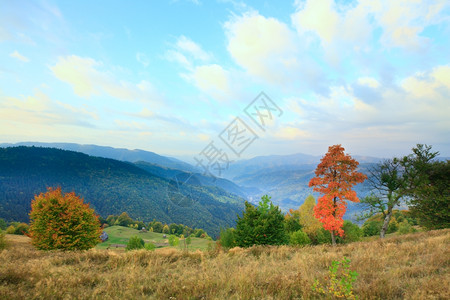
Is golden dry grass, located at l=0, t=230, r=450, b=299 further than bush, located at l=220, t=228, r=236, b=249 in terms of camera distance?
No

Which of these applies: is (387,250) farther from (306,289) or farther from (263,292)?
(263,292)

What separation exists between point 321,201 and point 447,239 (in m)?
12.0

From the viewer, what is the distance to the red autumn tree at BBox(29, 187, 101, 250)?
16.9 meters

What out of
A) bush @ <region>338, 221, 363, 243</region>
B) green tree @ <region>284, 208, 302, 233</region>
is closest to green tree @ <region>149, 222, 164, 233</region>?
green tree @ <region>284, 208, 302, 233</region>

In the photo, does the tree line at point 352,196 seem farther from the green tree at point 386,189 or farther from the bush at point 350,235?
the bush at point 350,235

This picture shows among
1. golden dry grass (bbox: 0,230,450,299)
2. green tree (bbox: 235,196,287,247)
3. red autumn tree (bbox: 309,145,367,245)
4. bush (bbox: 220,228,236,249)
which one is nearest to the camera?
golden dry grass (bbox: 0,230,450,299)

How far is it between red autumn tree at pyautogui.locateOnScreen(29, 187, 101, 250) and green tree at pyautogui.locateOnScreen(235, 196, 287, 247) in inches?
554

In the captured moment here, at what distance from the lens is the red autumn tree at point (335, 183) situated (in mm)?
21266

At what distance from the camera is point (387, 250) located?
28.8 feet

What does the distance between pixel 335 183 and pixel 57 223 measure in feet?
86.2

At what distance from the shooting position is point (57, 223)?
17031 millimetres

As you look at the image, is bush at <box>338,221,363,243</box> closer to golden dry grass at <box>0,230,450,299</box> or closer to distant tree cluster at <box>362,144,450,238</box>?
distant tree cluster at <box>362,144,450,238</box>

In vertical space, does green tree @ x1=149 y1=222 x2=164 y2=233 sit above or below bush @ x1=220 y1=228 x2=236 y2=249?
below

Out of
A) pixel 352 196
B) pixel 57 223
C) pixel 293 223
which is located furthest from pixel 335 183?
pixel 57 223
